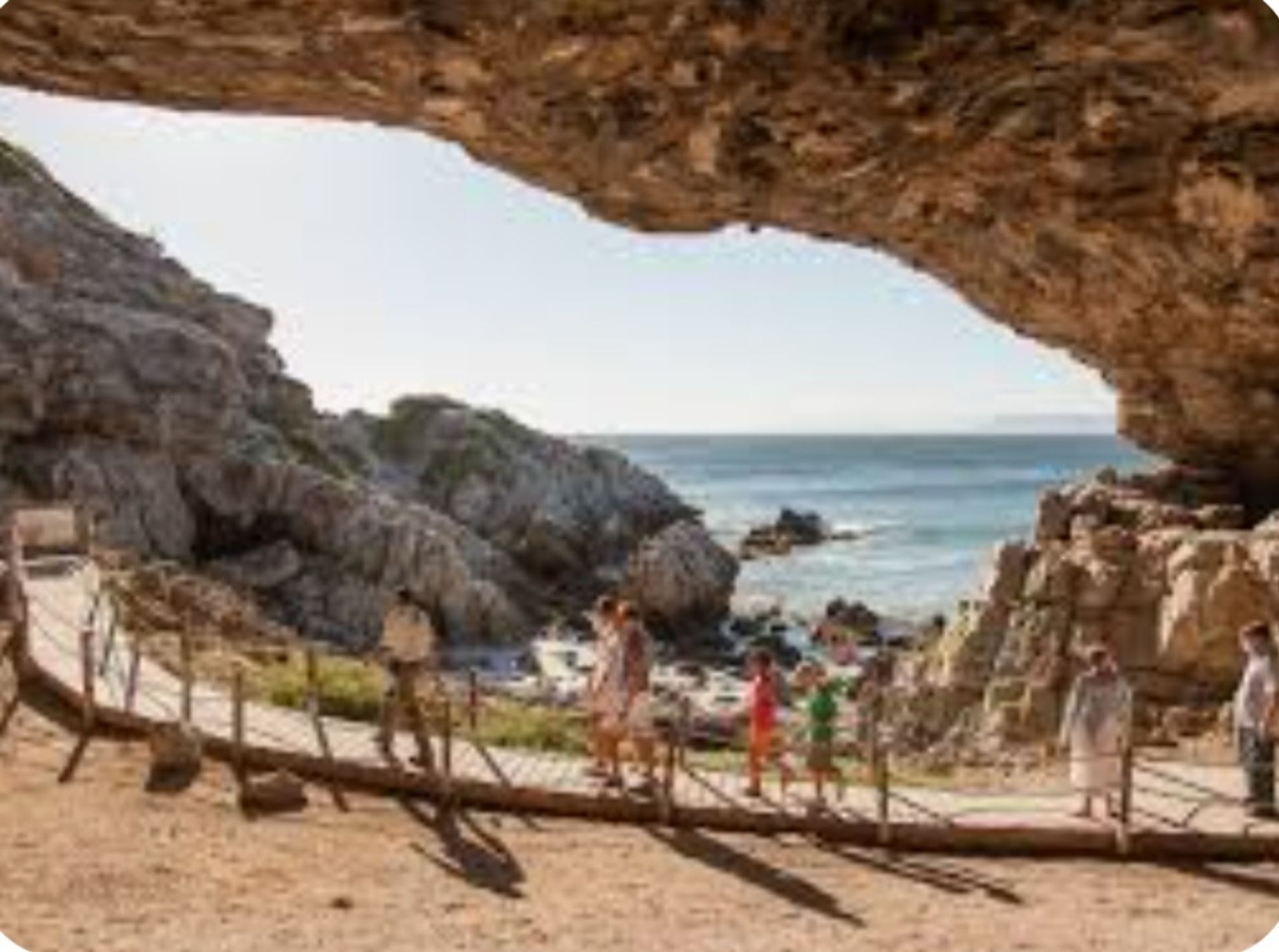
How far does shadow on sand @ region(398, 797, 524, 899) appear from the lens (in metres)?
15.4

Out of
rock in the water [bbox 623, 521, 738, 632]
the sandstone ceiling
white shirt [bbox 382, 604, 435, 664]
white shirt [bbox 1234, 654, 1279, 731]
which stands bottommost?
rock in the water [bbox 623, 521, 738, 632]

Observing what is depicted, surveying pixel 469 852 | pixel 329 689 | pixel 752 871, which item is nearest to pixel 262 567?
pixel 329 689

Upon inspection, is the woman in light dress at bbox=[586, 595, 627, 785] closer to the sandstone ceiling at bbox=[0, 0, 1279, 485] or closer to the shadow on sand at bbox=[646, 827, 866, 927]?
the shadow on sand at bbox=[646, 827, 866, 927]

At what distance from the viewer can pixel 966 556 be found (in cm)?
9994

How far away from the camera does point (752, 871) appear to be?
1605 cm

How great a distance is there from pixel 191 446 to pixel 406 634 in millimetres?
30039

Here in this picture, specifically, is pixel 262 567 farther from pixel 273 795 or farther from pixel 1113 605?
pixel 273 795

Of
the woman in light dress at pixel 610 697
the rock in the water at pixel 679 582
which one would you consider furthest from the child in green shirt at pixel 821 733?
the rock in the water at pixel 679 582

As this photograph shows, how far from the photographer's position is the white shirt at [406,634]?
18.3m

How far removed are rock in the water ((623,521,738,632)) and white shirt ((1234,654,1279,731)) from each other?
1698 inches

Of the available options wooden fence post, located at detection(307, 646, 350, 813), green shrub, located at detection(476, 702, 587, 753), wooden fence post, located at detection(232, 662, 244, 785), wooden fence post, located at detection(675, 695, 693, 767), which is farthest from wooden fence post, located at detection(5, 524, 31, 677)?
wooden fence post, located at detection(675, 695, 693, 767)

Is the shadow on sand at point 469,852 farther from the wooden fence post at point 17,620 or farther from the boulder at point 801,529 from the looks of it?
the boulder at point 801,529

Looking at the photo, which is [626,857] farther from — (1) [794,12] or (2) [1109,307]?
(2) [1109,307]

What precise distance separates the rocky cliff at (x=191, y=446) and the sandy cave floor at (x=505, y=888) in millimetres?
25396
